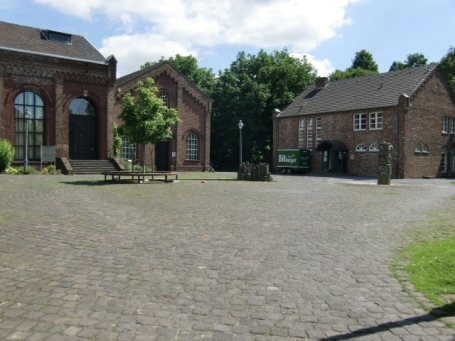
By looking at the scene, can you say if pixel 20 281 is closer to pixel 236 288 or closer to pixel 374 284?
pixel 236 288

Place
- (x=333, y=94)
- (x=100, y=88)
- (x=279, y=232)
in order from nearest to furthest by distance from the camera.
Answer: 1. (x=279, y=232)
2. (x=100, y=88)
3. (x=333, y=94)

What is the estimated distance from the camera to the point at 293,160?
4116 cm

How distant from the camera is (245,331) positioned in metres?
4.02

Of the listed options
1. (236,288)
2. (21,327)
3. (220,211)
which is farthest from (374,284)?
(220,211)

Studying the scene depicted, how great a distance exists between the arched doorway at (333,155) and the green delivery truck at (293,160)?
1.50 meters

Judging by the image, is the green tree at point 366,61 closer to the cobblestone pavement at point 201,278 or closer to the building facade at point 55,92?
the building facade at point 55,92

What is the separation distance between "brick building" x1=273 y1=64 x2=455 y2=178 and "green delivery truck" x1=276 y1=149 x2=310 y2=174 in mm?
883

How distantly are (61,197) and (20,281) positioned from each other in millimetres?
8915

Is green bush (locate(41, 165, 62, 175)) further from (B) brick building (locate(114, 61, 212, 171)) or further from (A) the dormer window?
(B) brick building (locate(114, 61, 212, 171))

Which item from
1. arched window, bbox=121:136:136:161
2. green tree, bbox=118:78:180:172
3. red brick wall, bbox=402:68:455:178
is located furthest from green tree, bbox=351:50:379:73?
green tree, bbox=118:78:180:172

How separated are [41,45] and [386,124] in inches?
1041

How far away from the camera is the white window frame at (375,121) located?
3684cm

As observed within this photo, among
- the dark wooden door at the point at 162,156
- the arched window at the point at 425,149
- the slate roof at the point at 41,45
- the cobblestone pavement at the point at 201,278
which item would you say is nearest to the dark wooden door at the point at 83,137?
the slate roof at the point at 41,45

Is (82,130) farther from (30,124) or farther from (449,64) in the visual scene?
(449,64)
